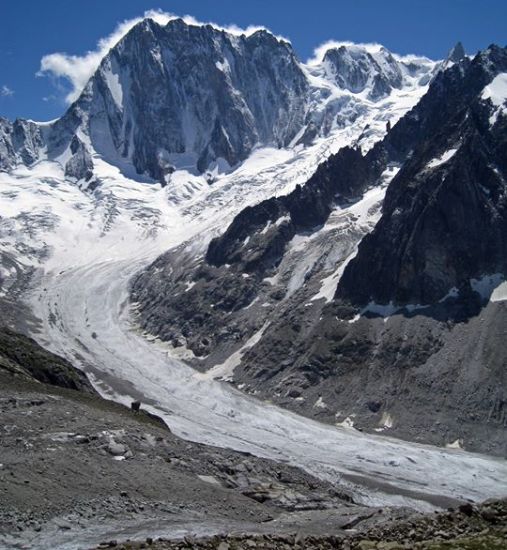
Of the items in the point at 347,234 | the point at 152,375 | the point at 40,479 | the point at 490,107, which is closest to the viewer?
the point at 40,479

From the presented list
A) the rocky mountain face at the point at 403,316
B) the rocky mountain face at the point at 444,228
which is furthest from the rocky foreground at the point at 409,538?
the rocky mountain face at the point at 444,228

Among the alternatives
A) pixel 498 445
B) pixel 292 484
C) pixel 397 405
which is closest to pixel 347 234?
pixel 397 405

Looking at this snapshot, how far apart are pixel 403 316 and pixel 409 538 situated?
112448mm

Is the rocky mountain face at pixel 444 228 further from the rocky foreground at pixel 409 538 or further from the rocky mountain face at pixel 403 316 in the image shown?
the rocky foreground at pixel 409 538

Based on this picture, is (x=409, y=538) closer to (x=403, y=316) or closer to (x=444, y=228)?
(x=403, y=316)

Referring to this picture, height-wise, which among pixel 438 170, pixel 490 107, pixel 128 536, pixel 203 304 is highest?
pixel 490 107

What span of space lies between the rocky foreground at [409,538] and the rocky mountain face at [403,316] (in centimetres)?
7962

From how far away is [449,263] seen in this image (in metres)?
146

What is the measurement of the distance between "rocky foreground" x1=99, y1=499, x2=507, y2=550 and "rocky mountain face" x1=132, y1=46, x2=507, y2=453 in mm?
79620

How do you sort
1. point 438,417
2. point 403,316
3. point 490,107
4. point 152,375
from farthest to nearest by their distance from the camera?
point 490,107
point 152,375
point 403,316
point 438,417

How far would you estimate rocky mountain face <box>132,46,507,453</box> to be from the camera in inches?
4796

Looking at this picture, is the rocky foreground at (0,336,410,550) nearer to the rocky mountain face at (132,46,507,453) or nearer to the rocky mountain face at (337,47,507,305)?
the rocky mountain face at (132,46,507,453)

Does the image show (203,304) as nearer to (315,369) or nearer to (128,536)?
(315,369)

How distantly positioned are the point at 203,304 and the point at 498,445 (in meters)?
102
